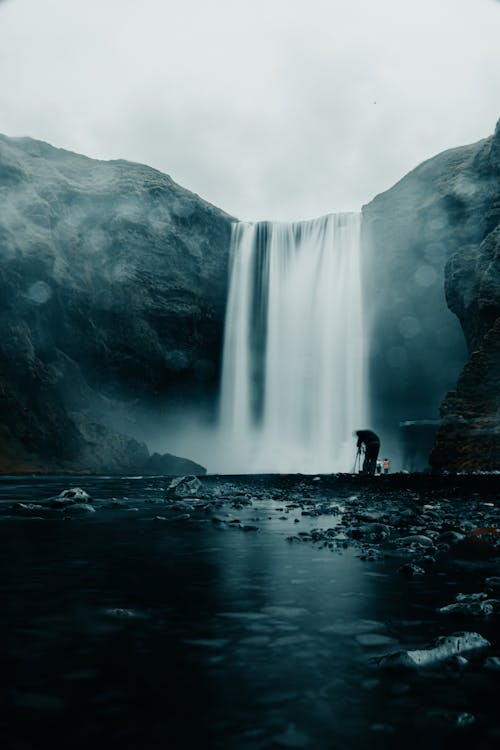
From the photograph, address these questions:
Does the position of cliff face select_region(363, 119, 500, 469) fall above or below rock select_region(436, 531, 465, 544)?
above

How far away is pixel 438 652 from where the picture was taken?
3.46 meters

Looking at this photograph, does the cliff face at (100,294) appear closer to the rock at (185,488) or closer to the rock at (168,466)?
the rock at (168,466)

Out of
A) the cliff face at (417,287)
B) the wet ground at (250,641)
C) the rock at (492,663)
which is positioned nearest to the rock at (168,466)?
the cliff face at (417,287)

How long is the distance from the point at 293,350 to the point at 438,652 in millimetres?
52723

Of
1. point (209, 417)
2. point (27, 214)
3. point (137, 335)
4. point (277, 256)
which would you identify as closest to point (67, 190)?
point (27, 214)

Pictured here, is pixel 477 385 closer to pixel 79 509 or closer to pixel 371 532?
pixel 371 532

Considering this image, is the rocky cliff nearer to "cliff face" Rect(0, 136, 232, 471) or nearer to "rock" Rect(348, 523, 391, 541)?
"cliff face" Rect(0, 136, 232, 471)

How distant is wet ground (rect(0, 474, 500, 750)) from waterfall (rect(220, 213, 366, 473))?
149ft

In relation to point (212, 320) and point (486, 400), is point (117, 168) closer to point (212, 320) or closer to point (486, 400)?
point (212, 320)

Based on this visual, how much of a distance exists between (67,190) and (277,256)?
23.3 m

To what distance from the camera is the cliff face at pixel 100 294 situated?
48.4 m

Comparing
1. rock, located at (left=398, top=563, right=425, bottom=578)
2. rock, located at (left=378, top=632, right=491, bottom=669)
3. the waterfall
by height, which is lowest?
rock, located at (left=398, top=563, right=425, bottom=578)

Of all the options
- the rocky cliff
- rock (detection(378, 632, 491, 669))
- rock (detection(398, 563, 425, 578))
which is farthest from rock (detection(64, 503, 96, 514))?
the rocky cliff

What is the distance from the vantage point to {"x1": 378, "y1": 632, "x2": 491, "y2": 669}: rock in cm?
329
